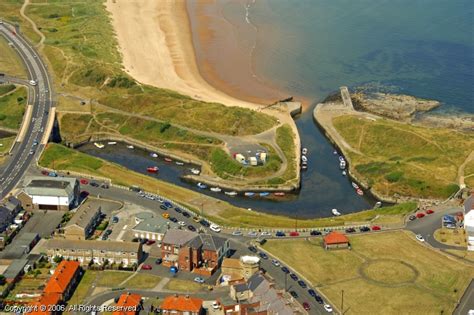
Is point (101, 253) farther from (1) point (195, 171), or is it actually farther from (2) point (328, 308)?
(1) point (195, 171)

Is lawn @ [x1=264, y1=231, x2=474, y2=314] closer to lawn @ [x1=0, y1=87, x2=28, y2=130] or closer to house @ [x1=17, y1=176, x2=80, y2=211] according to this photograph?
house @ [x1=17, y1=176, x2=80, y2=211]

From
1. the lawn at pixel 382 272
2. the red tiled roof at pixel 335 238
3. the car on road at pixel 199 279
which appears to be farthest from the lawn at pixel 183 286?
the red tiled roof at pixel 335 238

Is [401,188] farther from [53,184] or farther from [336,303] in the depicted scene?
[53,184]

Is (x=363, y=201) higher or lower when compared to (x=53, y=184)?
lower

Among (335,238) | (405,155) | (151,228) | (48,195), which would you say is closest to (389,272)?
(335,238)

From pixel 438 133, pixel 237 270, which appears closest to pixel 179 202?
pixel 237 270

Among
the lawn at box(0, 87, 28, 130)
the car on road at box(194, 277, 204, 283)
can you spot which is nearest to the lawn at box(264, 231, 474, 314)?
the car on road at box(194, 277, 204, 283)
